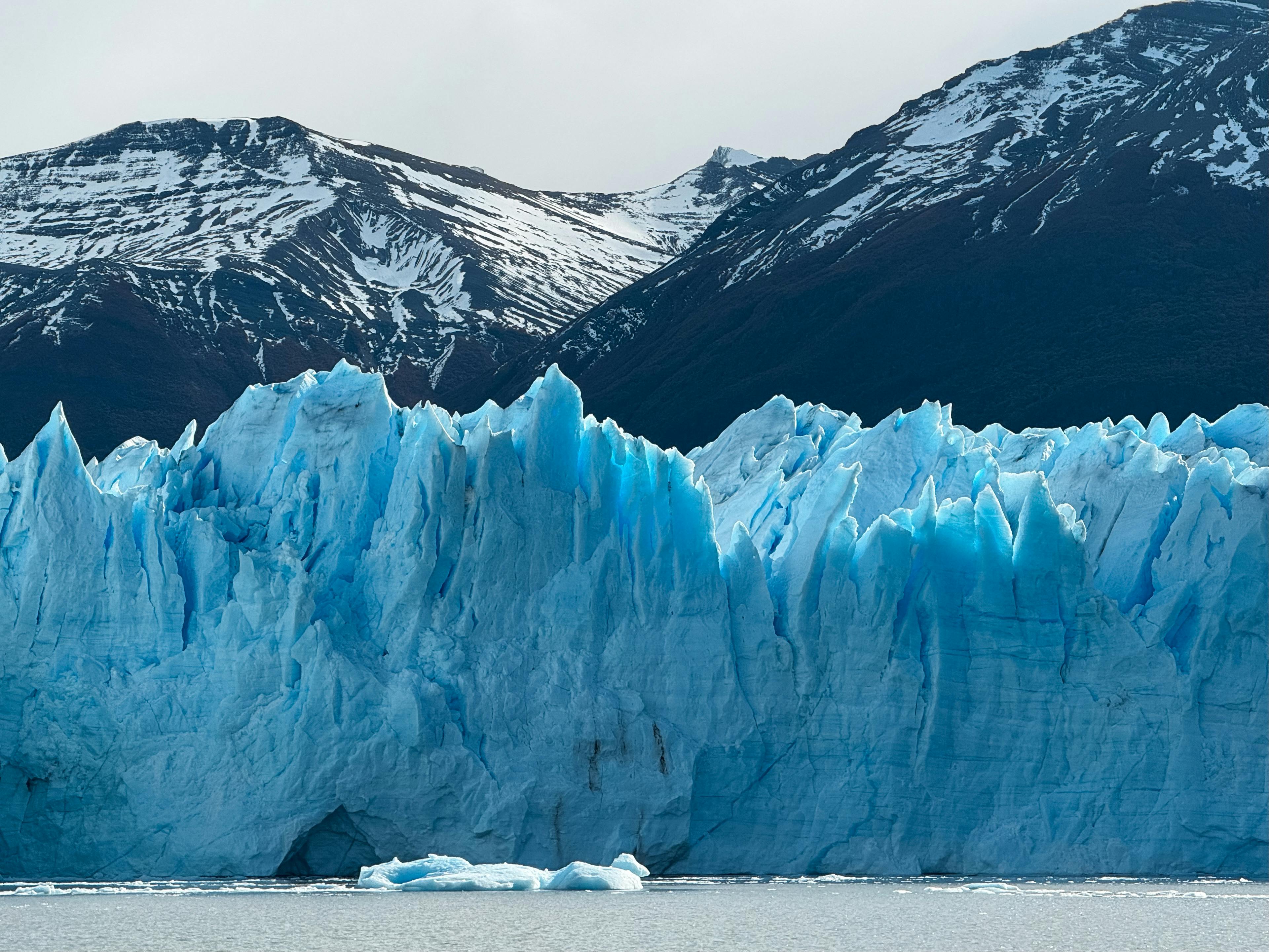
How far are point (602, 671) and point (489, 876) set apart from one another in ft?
9.96

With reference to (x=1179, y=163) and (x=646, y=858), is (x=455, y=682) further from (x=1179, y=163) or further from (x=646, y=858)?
(x=1179, y=163)

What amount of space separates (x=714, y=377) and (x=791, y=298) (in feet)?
21.2

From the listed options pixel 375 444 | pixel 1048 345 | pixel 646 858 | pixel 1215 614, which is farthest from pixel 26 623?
pixel 1048 345

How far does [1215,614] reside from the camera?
24.3 meters

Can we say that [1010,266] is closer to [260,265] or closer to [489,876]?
[260,265]

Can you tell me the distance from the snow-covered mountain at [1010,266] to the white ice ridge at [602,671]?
3658 centimetres

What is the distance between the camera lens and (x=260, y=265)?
91000mm

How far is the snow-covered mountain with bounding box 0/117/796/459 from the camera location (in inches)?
3071

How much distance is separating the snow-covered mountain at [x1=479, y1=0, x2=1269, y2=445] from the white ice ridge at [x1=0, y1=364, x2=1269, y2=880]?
36576mm

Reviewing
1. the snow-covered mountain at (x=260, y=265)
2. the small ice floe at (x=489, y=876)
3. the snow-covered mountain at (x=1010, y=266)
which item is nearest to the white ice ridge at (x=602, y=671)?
the small ice floe at (x=489, y=876)

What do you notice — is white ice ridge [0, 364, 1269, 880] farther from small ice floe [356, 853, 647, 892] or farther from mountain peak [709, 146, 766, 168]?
mountain peak [709, 146, 766, 168]

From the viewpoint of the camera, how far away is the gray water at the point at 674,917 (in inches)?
737

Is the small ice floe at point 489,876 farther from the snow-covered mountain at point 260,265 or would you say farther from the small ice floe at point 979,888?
the snow-covered mountain at point 260,265

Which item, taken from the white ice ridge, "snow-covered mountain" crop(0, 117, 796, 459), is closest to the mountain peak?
"snow-covered mountain" crop(0, 117, 796, 459)
